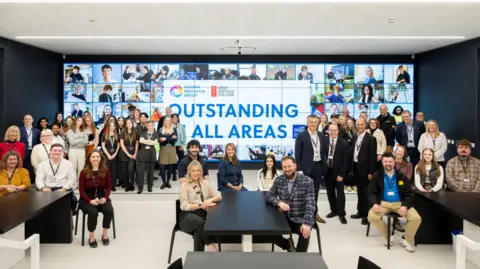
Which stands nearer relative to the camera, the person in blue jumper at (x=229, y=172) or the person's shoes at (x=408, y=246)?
the person's shoes at (x=408, y=246)

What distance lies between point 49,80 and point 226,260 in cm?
981

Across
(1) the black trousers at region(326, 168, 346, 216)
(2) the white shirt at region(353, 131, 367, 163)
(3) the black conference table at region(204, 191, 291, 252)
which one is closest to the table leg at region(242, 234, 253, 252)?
(3) the black conference table at region(204, 191, 291, 252)

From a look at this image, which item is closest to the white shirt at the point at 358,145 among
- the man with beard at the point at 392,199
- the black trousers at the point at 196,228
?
the man with beard at the point at 392,199

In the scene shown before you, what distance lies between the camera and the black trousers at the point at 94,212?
520 centimetres

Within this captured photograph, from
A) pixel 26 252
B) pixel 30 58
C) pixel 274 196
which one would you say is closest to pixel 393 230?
pixel 274 196

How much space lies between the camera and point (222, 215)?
3982mm

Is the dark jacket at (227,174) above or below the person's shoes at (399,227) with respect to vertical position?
above

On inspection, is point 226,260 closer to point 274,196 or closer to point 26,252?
point 274,196

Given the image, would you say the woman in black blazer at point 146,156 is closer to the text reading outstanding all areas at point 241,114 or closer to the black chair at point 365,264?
the text reading outstanding all areas at point 241,114

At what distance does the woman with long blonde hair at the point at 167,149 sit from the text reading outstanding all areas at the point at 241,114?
251 cm

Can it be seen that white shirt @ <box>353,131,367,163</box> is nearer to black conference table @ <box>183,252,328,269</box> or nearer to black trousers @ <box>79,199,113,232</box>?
black trousers @ <box>79,199,113,232</box>

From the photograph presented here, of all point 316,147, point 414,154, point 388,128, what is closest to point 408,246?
point 316,147

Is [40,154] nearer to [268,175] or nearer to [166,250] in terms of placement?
[166,250]

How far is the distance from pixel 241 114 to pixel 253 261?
29.8 ft
